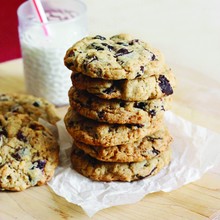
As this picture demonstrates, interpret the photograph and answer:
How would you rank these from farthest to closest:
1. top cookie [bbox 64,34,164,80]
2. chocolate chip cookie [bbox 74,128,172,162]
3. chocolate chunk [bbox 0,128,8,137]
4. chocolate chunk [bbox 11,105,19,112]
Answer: chocolate chunk [bbox 11,105,19,112], chocolate chunk [bbox 0,128,8,137], chocolate chip cookie [bbox 74,128,172,162], top cookie [bbox 64,34,164,80]

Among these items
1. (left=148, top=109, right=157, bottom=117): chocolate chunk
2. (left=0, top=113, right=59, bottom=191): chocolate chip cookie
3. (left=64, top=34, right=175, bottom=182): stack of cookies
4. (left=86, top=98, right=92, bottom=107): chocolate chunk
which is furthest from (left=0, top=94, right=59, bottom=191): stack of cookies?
(left=148, top=109, right=157, bottom=117): chocolate chunk

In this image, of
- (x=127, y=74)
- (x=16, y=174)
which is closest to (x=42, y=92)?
(x=16, y=174)

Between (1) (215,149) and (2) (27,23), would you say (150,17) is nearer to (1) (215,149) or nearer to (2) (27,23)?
(2) (27,23)

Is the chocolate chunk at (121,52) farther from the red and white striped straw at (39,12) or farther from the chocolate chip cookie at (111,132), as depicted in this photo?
the red and white striped straw at (39,12)

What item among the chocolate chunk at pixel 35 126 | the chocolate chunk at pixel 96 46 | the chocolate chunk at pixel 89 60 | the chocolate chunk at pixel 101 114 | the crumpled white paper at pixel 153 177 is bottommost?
the crumpled white paper at pixel 153 177

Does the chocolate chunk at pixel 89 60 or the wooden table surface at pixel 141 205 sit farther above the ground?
the chocolate chunk at pixel 89 60

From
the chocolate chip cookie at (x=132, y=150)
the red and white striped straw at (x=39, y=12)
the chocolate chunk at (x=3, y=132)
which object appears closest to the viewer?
the chocolate chip cookie at (x=132, y=150)

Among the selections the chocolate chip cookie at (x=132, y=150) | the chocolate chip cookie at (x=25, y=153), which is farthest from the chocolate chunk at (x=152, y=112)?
the chocolate chip cookie at (x=25, y=153)

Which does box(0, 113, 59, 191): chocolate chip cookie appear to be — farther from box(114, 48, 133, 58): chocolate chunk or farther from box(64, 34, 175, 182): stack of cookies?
box(114, 48, 133, 58): chocolate chunk

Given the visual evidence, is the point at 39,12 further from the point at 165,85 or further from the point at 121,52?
the point at 165,85
